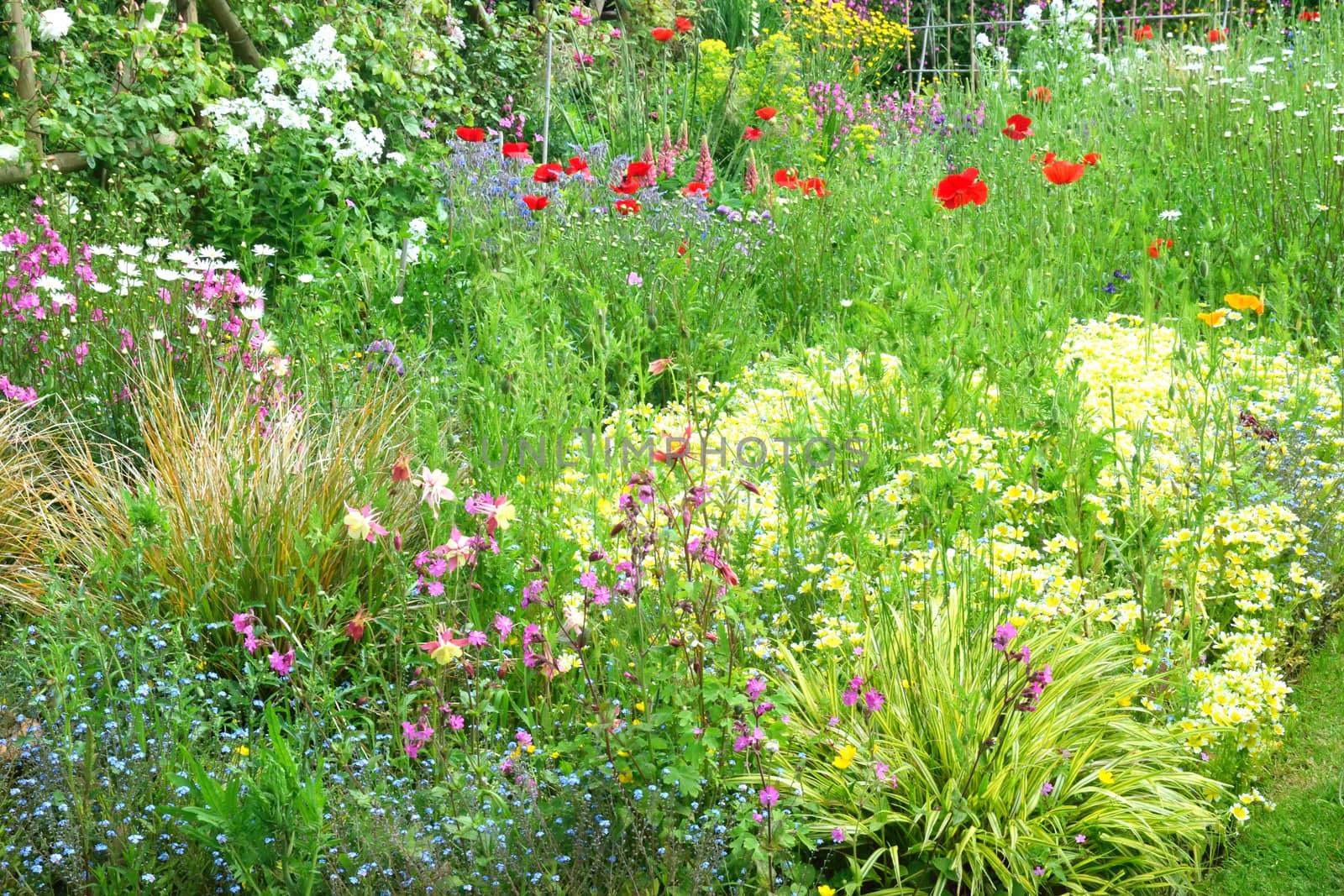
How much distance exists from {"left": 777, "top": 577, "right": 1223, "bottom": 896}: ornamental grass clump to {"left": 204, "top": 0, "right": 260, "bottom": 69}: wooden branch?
17.7 ft

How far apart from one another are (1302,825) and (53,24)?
571 cm

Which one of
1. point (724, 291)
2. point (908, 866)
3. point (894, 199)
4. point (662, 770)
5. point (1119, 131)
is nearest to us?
point (662, 770)

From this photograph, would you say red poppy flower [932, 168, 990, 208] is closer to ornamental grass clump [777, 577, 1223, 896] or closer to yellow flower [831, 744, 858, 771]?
ornamental grass clump [777, 577, 1223, 896]

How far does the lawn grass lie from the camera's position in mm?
2422

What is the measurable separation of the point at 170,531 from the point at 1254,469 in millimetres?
3140

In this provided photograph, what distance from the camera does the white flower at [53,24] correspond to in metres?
5.29

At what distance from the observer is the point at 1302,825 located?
2.55 m

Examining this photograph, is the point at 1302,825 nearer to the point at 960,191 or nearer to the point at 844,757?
the point at 844,757

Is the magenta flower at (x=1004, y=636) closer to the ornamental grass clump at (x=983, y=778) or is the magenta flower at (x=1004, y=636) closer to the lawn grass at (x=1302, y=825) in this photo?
the ornamental grass clump at (x=983, y=778)

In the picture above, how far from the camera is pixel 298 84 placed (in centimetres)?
627

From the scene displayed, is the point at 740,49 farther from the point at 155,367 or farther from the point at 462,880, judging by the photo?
the point at 462,880

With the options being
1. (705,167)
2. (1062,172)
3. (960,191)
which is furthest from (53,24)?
(1062,172)

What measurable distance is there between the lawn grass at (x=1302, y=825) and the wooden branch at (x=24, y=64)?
5.59m

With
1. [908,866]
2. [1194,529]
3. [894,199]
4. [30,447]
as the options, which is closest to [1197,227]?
[894,199]
